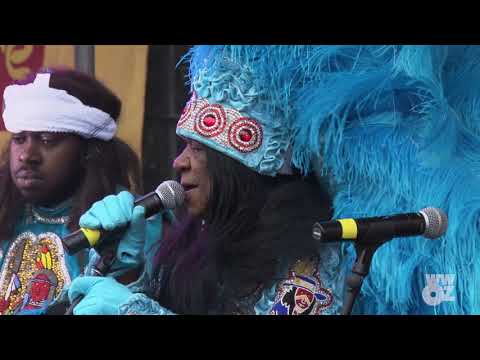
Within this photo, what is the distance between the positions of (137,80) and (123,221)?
719 millimetres

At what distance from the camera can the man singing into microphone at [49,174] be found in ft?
7.40

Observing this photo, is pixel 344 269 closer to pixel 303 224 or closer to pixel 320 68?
pixel 303 224

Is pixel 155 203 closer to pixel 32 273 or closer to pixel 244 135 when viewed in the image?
pixel 244 135

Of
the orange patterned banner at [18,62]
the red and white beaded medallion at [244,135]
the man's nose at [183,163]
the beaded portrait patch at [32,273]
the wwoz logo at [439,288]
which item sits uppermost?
the orange patterned banner at [18,62]

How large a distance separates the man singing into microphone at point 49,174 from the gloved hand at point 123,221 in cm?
33

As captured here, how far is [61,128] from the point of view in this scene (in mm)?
2244

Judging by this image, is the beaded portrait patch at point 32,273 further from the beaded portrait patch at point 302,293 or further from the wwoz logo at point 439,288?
the wwoz logo at point 439,288

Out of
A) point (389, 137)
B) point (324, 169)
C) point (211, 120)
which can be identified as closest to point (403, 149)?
point (389, 137)

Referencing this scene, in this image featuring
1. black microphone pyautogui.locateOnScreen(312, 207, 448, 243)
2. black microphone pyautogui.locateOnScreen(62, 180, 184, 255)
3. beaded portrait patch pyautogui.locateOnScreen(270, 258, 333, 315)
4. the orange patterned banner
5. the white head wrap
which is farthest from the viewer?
the orange patterned banner

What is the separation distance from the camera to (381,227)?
1544 mm

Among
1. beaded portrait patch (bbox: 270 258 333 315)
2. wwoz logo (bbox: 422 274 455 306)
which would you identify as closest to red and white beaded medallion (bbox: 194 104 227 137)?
beaded portrait patch (bbox: 270 258 333 315)

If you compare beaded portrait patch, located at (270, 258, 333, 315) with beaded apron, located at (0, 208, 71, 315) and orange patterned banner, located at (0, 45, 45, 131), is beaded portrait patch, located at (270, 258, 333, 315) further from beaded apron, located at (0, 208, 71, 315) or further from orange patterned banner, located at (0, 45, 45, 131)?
orange patterned banner, located at (0, 45, 45, 131)

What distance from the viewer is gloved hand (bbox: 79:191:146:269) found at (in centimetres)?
178

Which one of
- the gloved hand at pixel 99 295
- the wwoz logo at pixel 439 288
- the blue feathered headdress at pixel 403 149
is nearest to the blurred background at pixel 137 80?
the gloved hand at pixel 99 295
